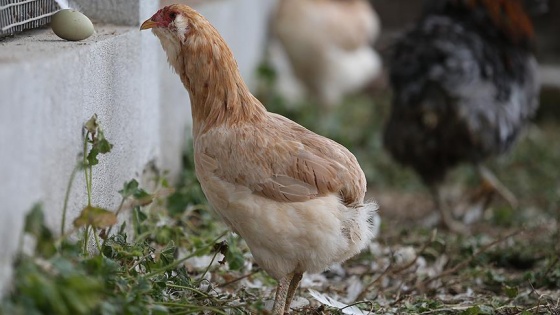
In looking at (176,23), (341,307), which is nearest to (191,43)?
(176,23)

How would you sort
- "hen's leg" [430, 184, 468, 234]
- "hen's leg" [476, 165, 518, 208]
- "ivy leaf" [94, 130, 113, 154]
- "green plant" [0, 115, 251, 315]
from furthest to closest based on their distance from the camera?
"hen's leg" [476, 165, 518, 208]
"hen's leg" [430, 184, 468, 234]
"ivy leaf" [94, 130, 113, 154]
"green plant" [0, 115, 251, 315]

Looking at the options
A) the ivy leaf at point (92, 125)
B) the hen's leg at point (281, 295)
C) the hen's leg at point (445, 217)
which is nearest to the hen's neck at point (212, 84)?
the ivy leaf at point (92, 125)

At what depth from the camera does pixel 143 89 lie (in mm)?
3322

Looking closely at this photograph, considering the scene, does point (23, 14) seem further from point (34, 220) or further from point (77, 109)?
point (34, 220)

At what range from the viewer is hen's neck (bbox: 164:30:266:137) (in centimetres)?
265

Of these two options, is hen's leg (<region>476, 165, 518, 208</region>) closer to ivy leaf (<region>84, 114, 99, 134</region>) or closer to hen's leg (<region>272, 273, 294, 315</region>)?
hen's leg (<region>272, 273, 294, 315</region>)

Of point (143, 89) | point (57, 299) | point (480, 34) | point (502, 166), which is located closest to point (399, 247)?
point (143, 89)

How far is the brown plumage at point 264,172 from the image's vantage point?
249cm

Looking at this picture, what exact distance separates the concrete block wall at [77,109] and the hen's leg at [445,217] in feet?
5.99

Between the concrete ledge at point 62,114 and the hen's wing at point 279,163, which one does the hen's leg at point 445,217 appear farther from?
the hen's wing at point 279,163

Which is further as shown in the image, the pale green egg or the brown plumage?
the pale green egg

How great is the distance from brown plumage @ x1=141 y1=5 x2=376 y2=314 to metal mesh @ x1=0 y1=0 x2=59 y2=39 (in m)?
0.40

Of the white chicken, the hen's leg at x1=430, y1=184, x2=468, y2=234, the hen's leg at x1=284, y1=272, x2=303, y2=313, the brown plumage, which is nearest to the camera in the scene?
the brown plumage

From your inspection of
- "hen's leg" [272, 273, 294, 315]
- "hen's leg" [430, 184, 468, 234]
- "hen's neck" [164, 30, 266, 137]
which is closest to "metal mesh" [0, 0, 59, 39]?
"hen's neck" [164, 30, 266, 137]
